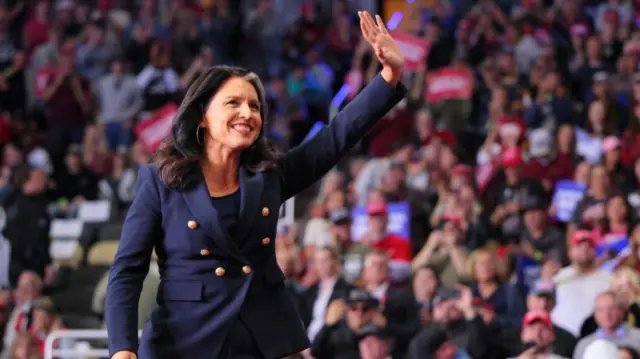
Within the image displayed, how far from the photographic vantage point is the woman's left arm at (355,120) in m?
4.07

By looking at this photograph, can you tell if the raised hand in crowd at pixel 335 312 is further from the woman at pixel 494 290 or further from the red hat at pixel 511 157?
the red hat at pixel 511 157

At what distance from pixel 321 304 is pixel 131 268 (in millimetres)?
5533

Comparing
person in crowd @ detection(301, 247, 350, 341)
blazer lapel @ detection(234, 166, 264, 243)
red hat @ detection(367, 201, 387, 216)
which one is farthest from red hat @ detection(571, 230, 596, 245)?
blazer lapel @ detection(234, 166, 264, 243)

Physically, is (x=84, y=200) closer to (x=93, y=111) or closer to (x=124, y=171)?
(x=124, y=171)

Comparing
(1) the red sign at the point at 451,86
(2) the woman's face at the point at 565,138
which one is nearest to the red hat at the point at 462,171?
(2) the woman's face at the point at 565,138

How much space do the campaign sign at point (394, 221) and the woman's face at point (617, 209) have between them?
1.70m

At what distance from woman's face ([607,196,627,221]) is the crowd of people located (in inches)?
0.5

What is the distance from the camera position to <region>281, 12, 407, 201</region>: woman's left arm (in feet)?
13.3

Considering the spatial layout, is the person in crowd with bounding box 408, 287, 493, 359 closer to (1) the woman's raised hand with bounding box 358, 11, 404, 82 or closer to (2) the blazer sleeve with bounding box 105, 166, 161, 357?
(1) the woman's raised hand with bounding box 358, 11, 404, 82

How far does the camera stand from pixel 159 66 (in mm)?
14227

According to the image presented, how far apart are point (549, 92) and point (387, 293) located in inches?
169

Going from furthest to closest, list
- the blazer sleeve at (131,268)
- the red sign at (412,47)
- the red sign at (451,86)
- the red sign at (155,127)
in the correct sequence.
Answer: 1. the red sign at (451,86)
2. the red sign at (412,47)
3. the red sign at (155,127)
4. the blazer sleeve at (131,268)

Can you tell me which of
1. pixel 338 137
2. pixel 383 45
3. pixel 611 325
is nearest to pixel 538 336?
pixel 611 325

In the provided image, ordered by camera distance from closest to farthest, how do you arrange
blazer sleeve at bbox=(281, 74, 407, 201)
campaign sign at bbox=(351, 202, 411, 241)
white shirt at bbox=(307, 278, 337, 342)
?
blazer sleeve at bbox=(281, 74, 407, 201)
white shirt at bbox=(307, 278, 337, 342)
campaign sign at bbox=(351, 202, 411, 241)
